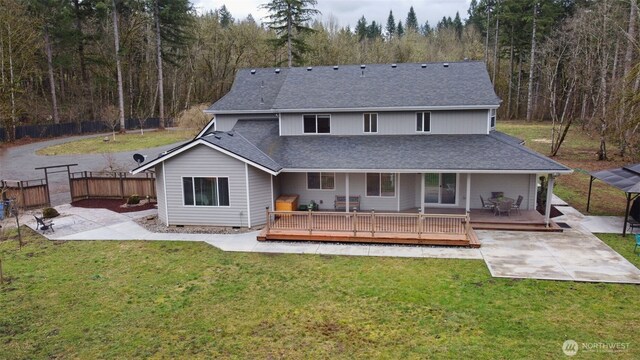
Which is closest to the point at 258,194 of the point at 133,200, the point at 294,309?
the point at 294,309

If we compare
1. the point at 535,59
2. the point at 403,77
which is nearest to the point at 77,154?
the point at 403,77

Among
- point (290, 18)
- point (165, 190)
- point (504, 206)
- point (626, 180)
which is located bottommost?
point (504, 206)

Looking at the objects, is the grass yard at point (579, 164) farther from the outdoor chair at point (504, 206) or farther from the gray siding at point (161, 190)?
the gray siding at point (161, 190)

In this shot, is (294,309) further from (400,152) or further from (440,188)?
(440,188)

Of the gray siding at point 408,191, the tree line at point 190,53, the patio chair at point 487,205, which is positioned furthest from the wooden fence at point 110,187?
the tree line at point 190,53

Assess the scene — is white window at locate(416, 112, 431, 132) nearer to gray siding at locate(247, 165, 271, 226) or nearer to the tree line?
gray siding at locate(247, 165, 271, 226)

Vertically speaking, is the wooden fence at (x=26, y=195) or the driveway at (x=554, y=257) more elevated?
the wooden fence at (x=26, y=195)
